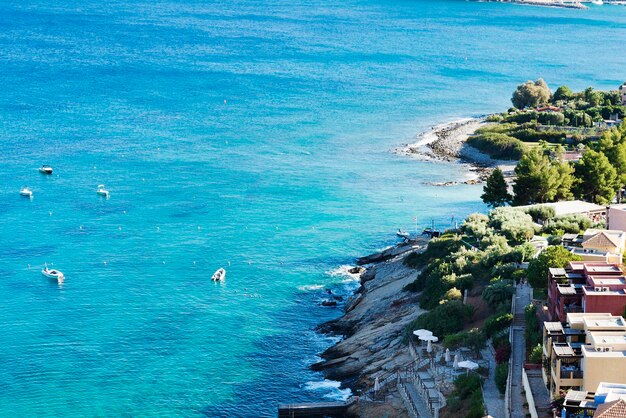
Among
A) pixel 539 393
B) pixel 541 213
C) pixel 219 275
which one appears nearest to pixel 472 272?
pixel 541 213

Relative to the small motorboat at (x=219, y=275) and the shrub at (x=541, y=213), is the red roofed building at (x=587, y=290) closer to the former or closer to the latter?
the shrub at (x=541, y=213)

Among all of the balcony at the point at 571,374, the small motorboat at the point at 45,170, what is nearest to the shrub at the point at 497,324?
the balcony at the point at 571,374

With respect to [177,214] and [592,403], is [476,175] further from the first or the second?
[592,403]

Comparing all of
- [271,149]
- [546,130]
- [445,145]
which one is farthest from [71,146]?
[546,130]

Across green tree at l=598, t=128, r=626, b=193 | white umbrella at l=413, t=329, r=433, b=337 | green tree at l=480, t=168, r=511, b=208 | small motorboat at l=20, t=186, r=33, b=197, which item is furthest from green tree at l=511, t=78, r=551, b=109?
white umbrella at l=413, t=329, r=433, b=337

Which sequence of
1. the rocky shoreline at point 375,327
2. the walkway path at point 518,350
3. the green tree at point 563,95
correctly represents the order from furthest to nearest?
the green tree at point 563,95 < the rocky shoreline at point 375,327 < the walkway path at point 518,350

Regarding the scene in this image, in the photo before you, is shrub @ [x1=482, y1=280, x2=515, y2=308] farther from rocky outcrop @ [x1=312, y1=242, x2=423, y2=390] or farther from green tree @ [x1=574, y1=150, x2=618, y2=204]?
green tree @ [x1=574, y1=150, x2=618, y2=204]
